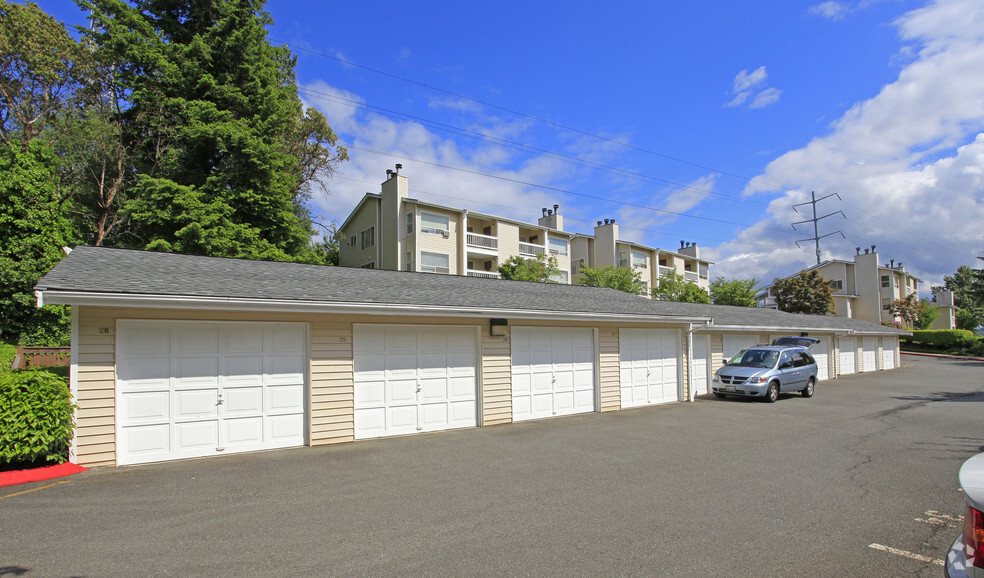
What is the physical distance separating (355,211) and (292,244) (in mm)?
15851

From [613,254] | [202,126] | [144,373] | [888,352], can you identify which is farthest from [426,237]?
[888,352]

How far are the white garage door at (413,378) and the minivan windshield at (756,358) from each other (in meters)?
10.9

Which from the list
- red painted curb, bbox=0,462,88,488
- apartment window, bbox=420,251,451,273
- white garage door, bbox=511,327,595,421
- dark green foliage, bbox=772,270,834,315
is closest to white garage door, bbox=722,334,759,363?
white garage door, bbox=511,327,595,421

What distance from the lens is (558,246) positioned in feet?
137

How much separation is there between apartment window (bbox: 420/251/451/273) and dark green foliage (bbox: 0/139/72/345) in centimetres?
1871

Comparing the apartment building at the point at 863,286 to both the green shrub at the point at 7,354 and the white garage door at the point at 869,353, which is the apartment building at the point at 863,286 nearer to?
the white garage door at the point at 869,353

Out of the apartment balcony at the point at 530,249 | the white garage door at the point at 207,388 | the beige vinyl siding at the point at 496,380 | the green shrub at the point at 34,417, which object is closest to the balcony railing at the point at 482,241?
the apartment balcony at the point at 530,249

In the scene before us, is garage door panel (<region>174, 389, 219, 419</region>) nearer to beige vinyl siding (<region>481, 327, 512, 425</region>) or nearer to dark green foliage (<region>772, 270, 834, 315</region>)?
beige vinyl siding (<region>481, 327, 512, 425</region>)

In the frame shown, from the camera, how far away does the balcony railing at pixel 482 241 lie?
3516 centimetres

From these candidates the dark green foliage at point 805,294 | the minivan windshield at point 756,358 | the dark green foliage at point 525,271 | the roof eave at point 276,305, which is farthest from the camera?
the dark green foliage at point 805,294

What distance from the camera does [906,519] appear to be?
5660 millimetres

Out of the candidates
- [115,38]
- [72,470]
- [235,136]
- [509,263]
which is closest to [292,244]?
[235,136]

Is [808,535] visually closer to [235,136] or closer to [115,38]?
[235,136]

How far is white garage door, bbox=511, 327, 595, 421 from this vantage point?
1223 cm
